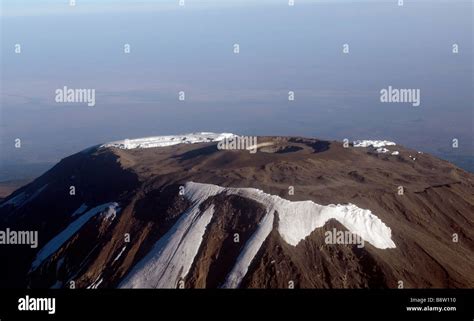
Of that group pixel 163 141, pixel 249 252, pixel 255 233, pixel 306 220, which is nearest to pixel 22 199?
pixel 163 141

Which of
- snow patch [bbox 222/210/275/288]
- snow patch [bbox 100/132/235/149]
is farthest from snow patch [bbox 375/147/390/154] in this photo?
snow patch [bbox 222/210/275/288]

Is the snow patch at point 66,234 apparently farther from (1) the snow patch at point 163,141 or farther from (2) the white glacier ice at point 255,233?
(1) the snow patch at point 163,141

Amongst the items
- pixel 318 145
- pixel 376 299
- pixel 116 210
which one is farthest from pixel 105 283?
pixel 318 145

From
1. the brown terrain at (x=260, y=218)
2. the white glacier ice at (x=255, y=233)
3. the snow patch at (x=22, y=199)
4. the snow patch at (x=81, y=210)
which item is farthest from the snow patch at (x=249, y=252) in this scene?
the snow patch at (x=22, y=199)

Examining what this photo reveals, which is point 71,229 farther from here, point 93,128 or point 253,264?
point 93,128

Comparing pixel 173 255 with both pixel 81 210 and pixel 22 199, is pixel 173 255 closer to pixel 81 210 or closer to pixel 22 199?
pixel 81 210

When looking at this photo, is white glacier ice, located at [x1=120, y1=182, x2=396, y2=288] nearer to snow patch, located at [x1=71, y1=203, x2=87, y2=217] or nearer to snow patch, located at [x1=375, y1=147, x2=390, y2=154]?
snow patch, located at [x1=71, y1=203, x2=87, y2=217]
